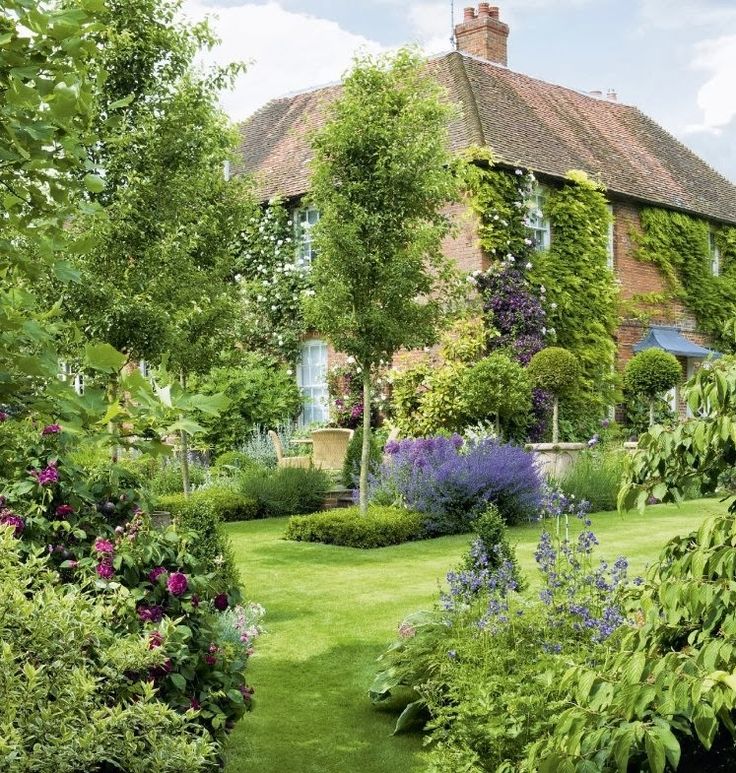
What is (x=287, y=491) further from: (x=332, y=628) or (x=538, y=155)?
(x=538, y=155)

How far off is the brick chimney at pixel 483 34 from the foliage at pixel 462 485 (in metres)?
13.5

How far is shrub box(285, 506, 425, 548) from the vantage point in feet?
42.0

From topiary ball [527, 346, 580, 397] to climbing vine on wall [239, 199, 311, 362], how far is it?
6090mm

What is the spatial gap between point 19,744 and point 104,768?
104cm

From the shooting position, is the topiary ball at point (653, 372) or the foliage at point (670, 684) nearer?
the foliage at point (670, 684)

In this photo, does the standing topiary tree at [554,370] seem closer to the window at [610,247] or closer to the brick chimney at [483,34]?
the window at [610,247]

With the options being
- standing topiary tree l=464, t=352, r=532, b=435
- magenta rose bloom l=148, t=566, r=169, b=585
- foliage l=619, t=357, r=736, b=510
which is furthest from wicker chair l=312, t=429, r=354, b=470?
foliage l=619, t=357, r=736, b=510

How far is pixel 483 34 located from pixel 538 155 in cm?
472

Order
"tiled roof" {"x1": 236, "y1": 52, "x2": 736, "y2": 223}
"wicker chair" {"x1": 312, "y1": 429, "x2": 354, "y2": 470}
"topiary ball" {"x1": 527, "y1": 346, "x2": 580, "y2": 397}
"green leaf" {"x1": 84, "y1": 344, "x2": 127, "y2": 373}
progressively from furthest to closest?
"tiled roof" {"x1": 236, "y1": 52, "x2": 736, "y2": 223} < "wicker chair" {"x1": 312, "y1": 429, "x2": 354, "y2": 470} < "topiary ball" {"x1": 527, "y1": 346, "x2": 580, "y2": 397} < "green leaf" {"x1": 84, "y1": 344, "x2": 127, "y2": 373}

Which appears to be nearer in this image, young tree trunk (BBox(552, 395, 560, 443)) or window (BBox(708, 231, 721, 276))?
young tree trunk (BBox(552, 395, 560, 443))

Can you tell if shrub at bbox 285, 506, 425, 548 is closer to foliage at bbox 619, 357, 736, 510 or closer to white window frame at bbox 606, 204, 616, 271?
foliage at bbox 619, 357, 736, 510

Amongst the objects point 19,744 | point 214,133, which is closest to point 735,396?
point 19,744

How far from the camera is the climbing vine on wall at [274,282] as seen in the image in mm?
22312

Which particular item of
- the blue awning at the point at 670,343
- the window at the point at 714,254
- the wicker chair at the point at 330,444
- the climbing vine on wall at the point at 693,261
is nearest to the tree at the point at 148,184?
the wicker chair at the point at 330,444
